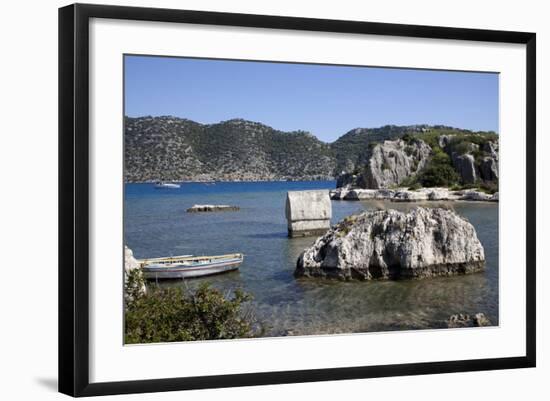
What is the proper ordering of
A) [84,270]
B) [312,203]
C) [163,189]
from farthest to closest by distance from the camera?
[312,203], [163,189], [84,270]

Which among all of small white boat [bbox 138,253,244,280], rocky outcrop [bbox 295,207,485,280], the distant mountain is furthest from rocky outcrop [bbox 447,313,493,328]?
small white boat [bbox 138,253,244,280]

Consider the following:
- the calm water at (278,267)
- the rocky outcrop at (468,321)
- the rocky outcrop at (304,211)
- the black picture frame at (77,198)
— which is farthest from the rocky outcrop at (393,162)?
the black picture frame at (77,198)

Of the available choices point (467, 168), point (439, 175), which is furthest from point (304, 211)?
point (467, 168)

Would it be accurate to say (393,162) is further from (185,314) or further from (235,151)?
(185,314)

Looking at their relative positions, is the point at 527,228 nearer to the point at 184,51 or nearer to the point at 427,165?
the point at 427,165

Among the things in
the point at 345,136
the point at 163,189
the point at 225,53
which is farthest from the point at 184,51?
the point at 345,136
